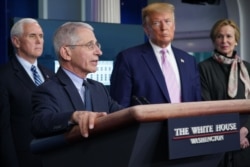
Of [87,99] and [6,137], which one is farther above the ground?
[87,99]

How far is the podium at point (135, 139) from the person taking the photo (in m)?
1.26

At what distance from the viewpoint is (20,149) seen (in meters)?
3.19

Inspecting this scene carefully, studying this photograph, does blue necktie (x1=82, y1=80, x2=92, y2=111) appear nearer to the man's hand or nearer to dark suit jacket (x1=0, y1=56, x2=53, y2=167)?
the man's hand

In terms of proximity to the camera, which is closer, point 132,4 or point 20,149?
point 20,149

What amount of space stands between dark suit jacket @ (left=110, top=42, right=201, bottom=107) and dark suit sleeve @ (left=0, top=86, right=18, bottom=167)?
70 cm

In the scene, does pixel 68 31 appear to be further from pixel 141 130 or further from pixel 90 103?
pixel 141 130

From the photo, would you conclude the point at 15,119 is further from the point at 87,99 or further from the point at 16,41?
the point at 87,99

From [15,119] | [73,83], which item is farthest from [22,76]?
[73,83]

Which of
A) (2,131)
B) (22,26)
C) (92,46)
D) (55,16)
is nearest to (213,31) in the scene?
(22,26)

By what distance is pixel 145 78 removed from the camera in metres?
2.65

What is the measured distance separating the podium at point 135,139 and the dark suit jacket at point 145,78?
1.14 m

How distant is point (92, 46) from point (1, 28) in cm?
328

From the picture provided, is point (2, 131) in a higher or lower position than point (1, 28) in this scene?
lower

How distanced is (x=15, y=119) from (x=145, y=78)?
89cm
